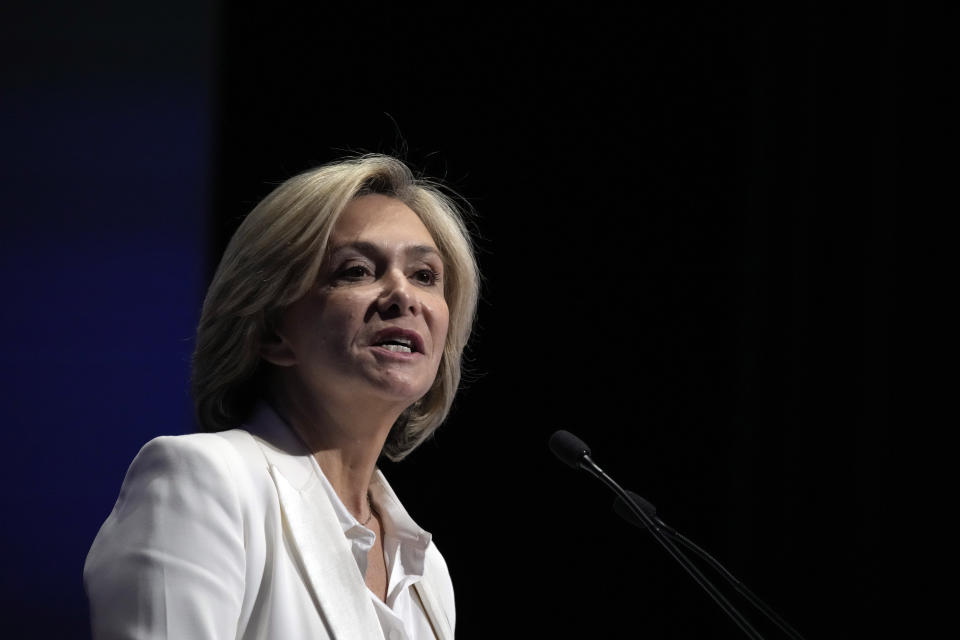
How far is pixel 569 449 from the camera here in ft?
5.69

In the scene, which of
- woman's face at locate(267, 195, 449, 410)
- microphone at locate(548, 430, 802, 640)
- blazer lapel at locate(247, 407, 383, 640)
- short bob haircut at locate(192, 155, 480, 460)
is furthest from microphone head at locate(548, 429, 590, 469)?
short bob haircut at locate(192, 155, 480, 460)

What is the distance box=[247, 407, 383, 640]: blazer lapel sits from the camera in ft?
5.08

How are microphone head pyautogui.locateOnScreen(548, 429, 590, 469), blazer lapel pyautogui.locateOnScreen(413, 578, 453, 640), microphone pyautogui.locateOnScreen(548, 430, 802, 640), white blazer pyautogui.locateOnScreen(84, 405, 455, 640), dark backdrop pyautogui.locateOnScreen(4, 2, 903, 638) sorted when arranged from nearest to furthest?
1. white blazer pyautogui.locateOnScreen(84, 405, 455, 640)
2. microphone pyautogui.locateOnScreen(548, 430, 802, 640)
3. microphone head pyautogui.locateOnScreen(548, 429, 590, 469)
4. blazer lapel pyautogui.locateOnScreen(413, 578, 453, 640)
5. dark backdrop pyautogui.locateOnScreen(4, 2, 903, 638)

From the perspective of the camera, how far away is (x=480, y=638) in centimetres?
309

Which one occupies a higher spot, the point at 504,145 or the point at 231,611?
the point at 504,145

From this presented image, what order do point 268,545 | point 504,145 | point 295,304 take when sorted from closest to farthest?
point 268,545 → point 295,304 → point 504,145

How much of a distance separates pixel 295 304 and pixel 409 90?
1.52 meters

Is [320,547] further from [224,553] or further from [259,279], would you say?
[259,279]

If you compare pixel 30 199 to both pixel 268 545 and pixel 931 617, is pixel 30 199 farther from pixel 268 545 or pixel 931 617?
pixel 931 617

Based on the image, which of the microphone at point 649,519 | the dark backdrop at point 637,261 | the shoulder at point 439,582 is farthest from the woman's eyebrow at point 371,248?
the dark backdrop at point 637,261

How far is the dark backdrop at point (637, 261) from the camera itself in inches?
117

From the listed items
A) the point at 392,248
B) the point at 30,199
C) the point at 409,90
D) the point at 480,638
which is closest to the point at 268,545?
the point at 392,248

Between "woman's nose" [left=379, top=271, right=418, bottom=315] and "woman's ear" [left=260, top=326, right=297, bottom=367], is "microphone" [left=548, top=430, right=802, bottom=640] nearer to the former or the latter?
"woman's nose" [left=379, top=271, right=418, bottom=315]

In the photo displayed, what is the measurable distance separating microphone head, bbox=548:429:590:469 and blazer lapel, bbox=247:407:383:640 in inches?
14.8
